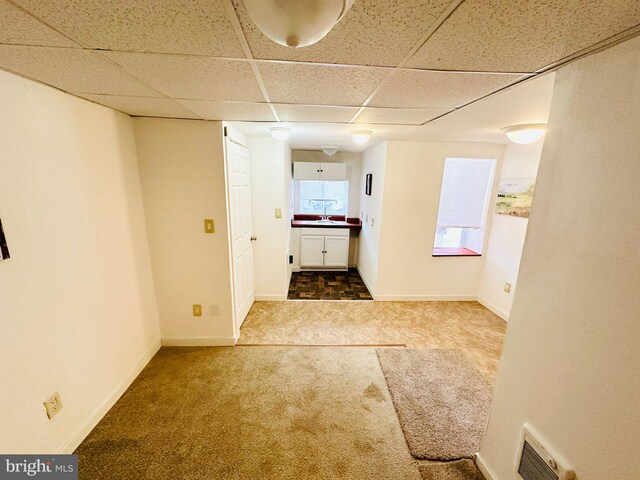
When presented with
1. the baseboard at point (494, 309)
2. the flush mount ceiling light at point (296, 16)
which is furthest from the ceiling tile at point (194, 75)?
the baseboard at point (494, 309)

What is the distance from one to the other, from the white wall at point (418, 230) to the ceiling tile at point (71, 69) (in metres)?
2.76

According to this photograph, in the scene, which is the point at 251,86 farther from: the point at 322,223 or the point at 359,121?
the point at 322,223

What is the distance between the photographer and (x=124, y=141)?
1.94 meters

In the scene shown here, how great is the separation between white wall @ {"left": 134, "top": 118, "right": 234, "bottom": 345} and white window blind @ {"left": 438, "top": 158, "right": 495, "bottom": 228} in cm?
289

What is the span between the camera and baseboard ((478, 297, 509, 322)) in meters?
3.19

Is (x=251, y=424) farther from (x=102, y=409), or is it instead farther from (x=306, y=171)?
(x=306, y=171)

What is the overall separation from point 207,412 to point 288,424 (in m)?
0.59

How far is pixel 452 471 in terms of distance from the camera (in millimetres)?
1439

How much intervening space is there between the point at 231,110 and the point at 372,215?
2.67m

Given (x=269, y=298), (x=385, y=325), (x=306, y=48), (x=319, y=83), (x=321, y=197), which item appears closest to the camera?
(x=306, y=48)

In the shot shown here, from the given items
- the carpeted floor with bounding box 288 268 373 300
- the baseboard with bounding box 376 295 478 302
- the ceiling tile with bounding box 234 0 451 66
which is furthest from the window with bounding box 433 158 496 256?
the ceiling tile with bounding box 234 0 451 66

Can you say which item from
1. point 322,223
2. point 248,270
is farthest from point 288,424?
point 322,223

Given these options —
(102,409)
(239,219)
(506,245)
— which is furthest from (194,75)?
(506,245)

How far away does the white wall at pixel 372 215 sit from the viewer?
3.53m
